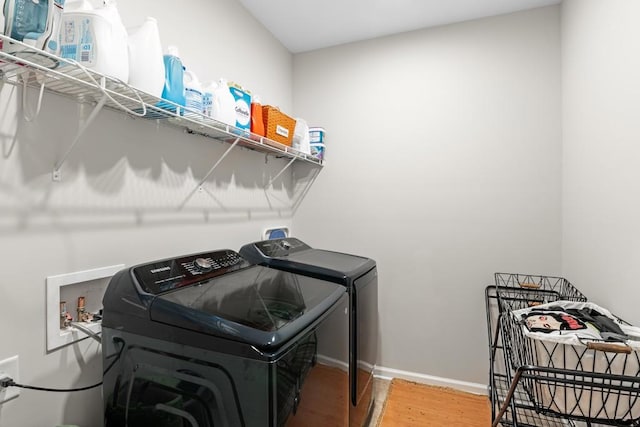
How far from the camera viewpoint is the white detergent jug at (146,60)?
1214 millimetres

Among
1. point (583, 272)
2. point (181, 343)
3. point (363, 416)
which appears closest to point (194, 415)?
point (181, 343)

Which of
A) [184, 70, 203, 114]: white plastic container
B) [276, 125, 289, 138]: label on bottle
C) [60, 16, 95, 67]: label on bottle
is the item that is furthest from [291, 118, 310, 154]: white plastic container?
[60, 16, 95, 67]: label on bottle

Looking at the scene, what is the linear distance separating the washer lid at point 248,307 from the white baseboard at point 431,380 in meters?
1.59

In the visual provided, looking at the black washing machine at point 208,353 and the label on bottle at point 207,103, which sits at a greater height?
the label on bottle at point 207,103

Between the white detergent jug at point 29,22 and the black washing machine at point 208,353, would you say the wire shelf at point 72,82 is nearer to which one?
the white detergent jug at point 29,22

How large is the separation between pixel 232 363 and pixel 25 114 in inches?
41.8

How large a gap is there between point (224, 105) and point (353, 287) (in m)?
1.12

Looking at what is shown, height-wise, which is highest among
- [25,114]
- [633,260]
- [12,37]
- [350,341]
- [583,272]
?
[12,37]

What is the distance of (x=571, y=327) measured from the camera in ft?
4.20

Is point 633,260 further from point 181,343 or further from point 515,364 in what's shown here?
point 181,343

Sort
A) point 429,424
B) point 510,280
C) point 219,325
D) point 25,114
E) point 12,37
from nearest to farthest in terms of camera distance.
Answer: point 12,37
point 219,325
point 25,114
point 429,424
point 510,280

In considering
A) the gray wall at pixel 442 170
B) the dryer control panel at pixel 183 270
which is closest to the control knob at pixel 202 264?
the dryer control panel at pixel 183 270

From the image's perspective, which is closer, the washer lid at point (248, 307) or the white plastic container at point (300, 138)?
the washer lid at point (248, 307)

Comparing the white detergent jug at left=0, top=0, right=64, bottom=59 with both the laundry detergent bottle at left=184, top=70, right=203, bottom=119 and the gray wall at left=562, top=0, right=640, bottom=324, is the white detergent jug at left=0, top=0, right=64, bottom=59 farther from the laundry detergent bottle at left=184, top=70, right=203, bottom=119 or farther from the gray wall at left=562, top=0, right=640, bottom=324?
the gray wall at left=562, top=0, right=640, bottom=324
